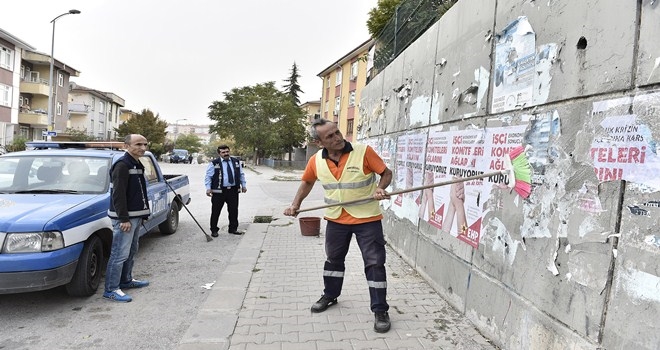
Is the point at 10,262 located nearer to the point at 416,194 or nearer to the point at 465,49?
the point at 416,194

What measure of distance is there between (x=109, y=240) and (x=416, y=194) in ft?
11.9

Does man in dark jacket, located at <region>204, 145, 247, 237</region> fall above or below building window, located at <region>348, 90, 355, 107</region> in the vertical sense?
below

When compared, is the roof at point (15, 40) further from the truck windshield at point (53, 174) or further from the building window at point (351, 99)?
the truck windshield at point (53, 174)

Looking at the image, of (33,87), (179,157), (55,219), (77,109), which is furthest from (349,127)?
(77,109)

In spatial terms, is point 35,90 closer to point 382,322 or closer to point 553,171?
point 382,322

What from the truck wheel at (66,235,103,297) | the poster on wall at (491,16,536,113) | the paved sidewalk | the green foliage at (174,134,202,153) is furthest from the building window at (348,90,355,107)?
the green foliage at (174,134,202,153)

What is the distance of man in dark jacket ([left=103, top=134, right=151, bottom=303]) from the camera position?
4.12 m

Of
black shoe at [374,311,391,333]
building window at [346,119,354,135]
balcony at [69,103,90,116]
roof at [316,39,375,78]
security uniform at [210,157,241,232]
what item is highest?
roof at [316,39,375,78]

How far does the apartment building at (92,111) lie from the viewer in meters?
49.4

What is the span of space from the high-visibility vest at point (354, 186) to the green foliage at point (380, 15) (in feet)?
27.6

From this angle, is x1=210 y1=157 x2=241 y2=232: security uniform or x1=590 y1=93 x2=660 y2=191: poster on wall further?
x1=210 y1=157 x2=241 y2=232: security uniform

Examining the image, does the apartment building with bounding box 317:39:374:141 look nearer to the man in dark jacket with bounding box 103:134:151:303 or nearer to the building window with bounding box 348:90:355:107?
the building window with bounding box 348:90:355:107

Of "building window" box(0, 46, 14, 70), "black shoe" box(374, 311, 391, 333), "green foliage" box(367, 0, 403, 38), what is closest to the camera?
"black shoe" box(374, 311, 391, 333)

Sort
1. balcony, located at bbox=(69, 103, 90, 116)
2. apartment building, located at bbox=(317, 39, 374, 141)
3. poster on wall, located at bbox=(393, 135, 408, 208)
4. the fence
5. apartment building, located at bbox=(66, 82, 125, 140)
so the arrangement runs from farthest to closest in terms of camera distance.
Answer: apartment building, located at bbox=(66, 82, 125, 140) < balcony, located at bbox=(69, 103, 90, 116) < apartment building, located at bbox=(317, 39, 374, 141) < poster on wall, located at bbox=(393, 135, 408, 208) < the fence
